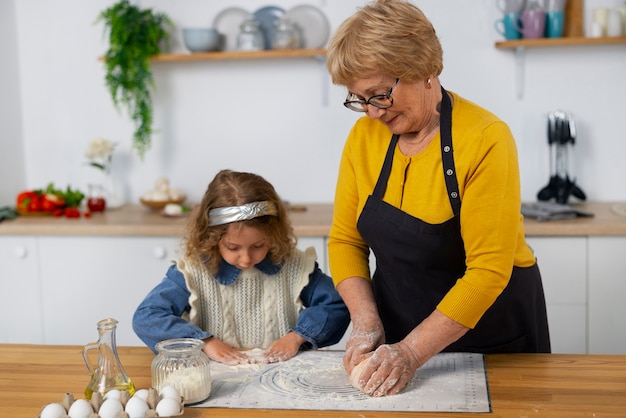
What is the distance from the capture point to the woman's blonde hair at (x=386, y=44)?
1.63m

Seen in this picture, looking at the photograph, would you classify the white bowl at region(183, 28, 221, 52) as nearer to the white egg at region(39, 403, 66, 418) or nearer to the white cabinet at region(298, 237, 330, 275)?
the white cabinet at region(298, 237, 330, 275)

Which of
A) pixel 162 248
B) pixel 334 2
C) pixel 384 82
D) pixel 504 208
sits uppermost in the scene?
pixel 334 2

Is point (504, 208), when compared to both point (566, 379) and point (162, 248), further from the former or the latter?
point (162, 248)

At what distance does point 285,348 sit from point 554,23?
212 cm

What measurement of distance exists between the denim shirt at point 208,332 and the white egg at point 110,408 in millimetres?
432

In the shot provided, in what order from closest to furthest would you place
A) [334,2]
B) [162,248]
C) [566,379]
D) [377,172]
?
[566,379]
[377,172]
[162,248]
[334,2]

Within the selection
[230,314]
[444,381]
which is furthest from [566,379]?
[230,314]

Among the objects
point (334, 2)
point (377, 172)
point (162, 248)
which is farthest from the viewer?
point (334, 2)

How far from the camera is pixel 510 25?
338cm

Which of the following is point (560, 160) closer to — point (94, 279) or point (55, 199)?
point (94, 279)

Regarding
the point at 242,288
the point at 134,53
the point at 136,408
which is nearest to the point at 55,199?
the point at 134,53

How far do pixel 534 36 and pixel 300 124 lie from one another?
3.48 ft

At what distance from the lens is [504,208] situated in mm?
1660

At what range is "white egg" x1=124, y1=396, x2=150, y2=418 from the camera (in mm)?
1398
